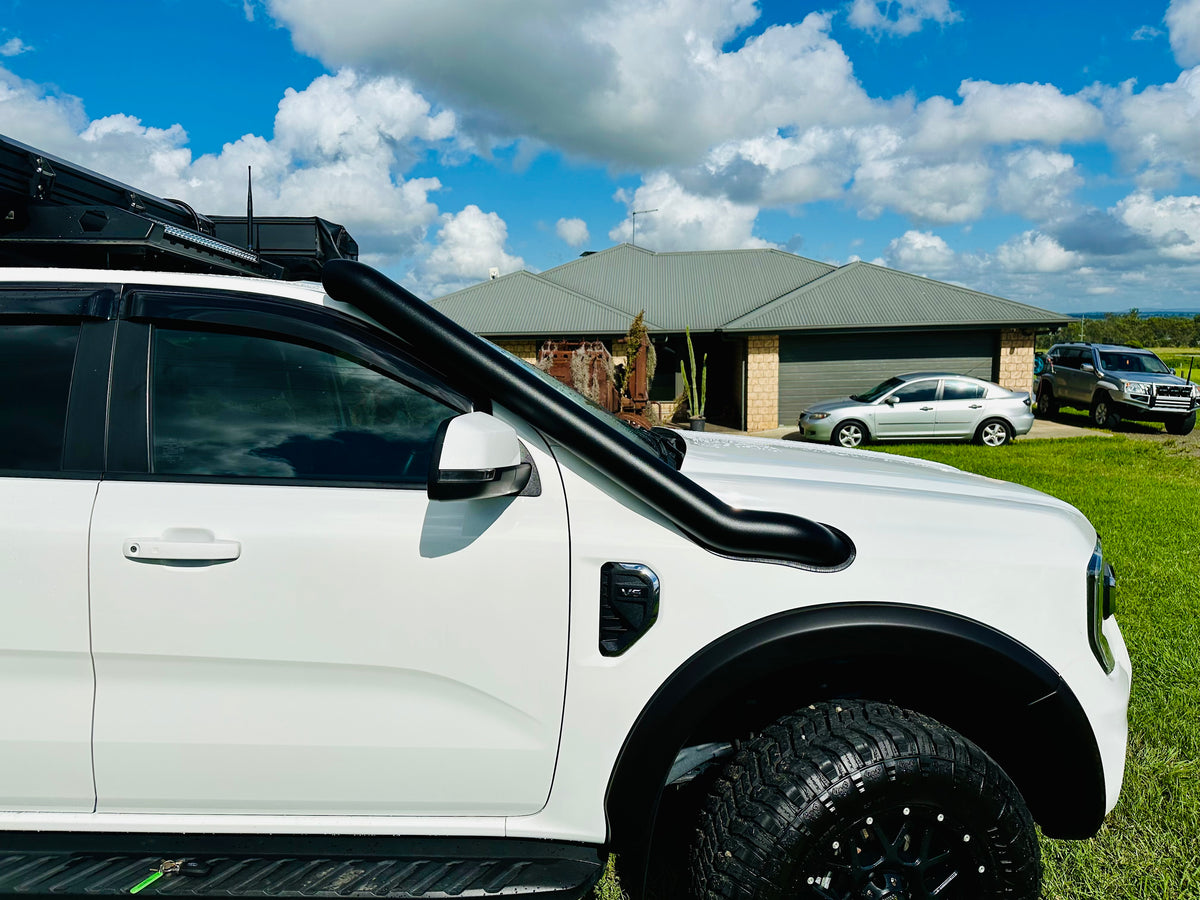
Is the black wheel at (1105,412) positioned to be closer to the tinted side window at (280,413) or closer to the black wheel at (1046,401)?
the black wheel at (1046,401)

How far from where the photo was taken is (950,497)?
224cm

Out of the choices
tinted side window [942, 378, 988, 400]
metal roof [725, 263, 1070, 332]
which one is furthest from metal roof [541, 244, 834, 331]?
tinted side window [942, 378, 988, 400]

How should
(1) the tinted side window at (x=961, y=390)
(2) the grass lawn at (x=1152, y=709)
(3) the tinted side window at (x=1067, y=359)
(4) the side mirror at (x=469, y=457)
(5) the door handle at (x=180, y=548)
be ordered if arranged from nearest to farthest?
(4) the side mirror at (x=469, y=457) → (5) the door handle at (x=180, y=548) → (2) the grass lawn at (x=1152, y=709) → (1) the tinted side window at (x=961, y=390) → (3) the tinted side window at (x=1067, y=359)

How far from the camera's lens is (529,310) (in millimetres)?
23422

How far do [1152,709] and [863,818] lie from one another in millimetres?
2833

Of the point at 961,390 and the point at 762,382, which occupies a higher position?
the point at 762,382

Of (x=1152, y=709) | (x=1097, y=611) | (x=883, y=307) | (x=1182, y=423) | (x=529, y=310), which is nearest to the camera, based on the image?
(x=1097, y=611)

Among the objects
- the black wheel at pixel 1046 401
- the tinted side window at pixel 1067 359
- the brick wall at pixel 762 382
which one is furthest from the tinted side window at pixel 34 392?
the black wheel at pixel 1046 401

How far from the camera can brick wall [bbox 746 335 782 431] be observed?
2194 cm

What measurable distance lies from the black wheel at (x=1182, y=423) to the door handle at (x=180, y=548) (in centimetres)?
2218

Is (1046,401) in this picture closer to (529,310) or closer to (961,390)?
(961,390)

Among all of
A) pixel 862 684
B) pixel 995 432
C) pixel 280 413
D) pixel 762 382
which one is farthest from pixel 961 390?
pixel 280 413

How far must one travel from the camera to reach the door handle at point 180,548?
5.96ft

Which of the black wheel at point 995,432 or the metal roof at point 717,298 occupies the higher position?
the metal roof at point 717,298
